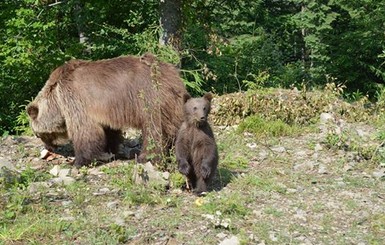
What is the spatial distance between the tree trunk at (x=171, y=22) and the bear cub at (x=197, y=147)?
207 inches

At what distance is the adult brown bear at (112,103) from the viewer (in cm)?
690

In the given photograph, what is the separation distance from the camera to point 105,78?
284 inches

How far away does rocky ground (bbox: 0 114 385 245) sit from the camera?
5.13 m

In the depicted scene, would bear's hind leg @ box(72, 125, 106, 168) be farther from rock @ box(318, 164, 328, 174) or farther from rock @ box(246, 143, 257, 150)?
rock @ box(318, 164, 328, 174)

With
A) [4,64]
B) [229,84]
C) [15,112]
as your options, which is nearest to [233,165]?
[229,84]

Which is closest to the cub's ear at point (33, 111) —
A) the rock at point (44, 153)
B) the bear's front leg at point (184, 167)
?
the rock at point (44, 153)

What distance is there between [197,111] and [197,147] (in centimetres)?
37

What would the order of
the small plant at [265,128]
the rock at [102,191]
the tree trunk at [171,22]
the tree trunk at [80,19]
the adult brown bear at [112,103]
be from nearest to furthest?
the rock at [102,191] → the adult brown bear at [112,103] → the small plant at [265,128] → the tree trunk at [171,22] → the tree trunk at [80,19]

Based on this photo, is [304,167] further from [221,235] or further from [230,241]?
[230,241]

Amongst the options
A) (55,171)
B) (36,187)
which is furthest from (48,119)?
(36,187)

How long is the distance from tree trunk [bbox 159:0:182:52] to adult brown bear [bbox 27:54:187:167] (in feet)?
12.6

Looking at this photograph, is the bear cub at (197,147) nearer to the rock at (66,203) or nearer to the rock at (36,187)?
the rock at (66,203)

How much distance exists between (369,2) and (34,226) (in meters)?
15.7

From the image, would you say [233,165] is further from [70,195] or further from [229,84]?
[229,84]
